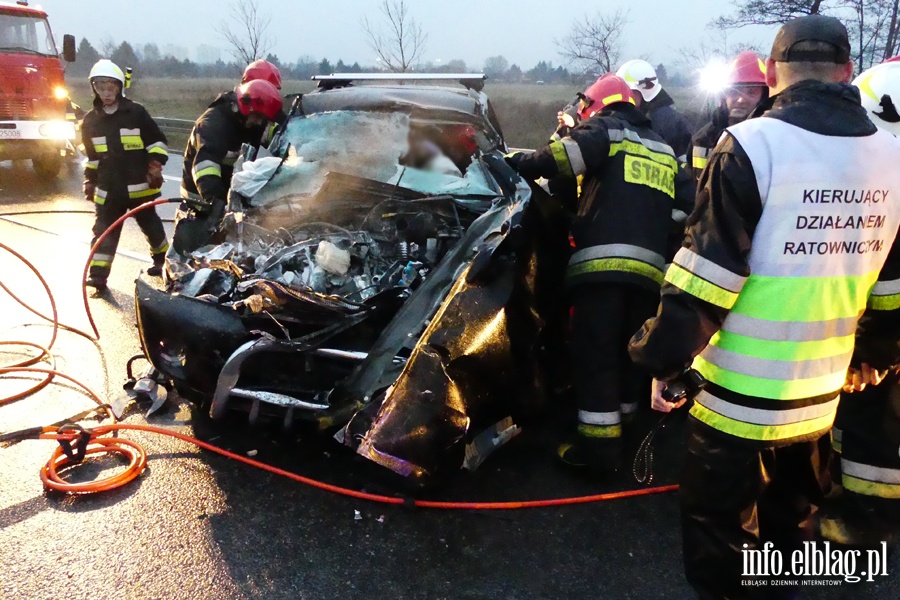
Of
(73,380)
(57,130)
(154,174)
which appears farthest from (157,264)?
(57,130)

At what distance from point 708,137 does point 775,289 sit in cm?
281

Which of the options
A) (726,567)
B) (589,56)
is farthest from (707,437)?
(589,56)

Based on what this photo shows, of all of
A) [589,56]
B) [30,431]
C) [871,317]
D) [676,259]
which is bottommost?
[30,431]

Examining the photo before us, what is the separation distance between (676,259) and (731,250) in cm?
16

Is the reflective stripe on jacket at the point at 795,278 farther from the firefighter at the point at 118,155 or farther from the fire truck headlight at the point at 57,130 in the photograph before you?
the fire truck headlight at the point at 57,130

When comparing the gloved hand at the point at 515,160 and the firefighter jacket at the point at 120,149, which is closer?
the gloved hand at the point at 515,160

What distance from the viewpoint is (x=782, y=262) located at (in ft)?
5.58

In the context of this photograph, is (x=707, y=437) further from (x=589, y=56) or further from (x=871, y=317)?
(x=589, y=56)

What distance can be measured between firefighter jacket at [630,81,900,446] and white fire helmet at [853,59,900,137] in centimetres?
89

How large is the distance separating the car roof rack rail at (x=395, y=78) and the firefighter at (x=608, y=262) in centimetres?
205

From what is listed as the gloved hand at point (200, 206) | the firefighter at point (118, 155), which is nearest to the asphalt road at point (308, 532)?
the gloved hand at point (200, 206)

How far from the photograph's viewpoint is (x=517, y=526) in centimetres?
256

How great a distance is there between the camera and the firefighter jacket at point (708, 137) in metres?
4.18

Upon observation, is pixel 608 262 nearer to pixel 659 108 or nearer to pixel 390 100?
pixel 390 100
